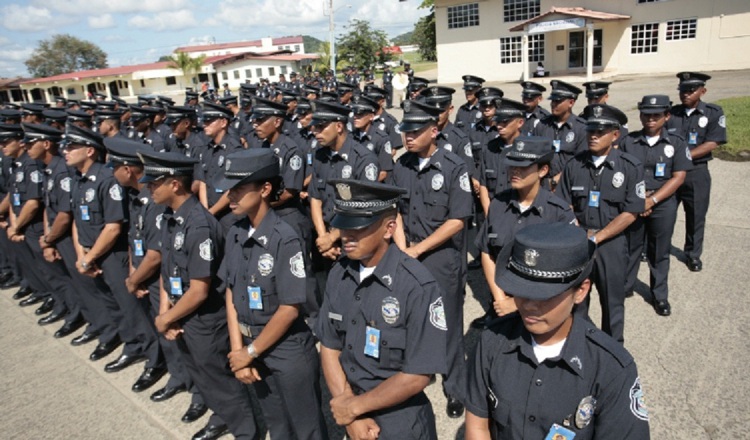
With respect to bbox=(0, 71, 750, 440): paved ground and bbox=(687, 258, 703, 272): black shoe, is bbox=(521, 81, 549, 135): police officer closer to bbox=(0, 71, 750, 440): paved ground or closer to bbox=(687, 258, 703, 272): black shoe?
bbox=(0, 71, 750, 440): paved ground

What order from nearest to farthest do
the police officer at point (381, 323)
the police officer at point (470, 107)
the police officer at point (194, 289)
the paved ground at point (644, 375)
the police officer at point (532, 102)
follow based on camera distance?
the police officer at point (381, 323) → the police officer at point (194, 289) → the paved ground at point (644, 375) → the police officer at point (532, 102) → the police officer at point (470, 107)

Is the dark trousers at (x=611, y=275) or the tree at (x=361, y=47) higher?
the tree at (x=361, y=47)

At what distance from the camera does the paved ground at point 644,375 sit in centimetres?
353

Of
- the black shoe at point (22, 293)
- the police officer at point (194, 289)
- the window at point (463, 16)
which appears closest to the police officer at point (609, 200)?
the police officer at point (194, 289)

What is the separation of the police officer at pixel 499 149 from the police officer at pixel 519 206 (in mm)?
1421

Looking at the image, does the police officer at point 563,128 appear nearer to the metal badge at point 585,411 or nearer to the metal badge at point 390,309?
the metal badge at point 390,309

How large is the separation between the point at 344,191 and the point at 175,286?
1.71 m

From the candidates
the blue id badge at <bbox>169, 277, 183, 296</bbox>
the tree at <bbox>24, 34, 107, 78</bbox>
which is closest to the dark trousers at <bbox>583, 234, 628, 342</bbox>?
the blue id badge at <bbox>169, 277, 183, 296</bbox>

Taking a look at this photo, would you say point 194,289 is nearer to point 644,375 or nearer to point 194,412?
point 194,412

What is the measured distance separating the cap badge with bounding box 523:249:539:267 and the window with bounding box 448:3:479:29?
31.8 metres

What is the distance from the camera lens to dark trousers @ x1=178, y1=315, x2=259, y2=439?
3330 millimetres

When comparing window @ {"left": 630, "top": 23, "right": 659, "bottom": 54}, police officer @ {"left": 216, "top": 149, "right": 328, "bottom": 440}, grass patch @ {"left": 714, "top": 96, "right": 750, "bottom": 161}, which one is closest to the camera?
police officer @ {"left": 216, "top": 149, "right": 328, "bottom": 440}

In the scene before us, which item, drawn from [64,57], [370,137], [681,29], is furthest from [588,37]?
[64,57]

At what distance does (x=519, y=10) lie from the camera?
29.1 metres
